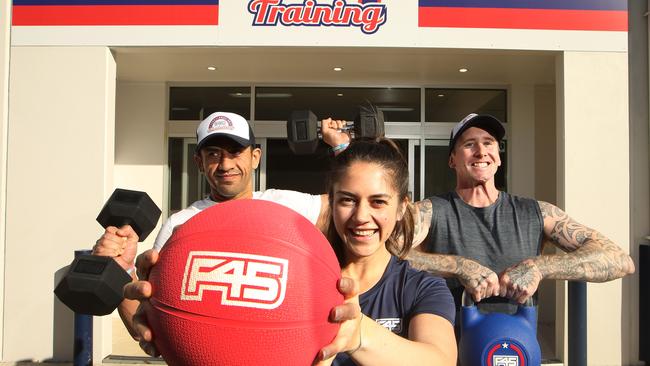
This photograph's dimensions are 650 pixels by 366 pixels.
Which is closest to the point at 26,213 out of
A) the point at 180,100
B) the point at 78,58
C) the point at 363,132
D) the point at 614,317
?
the point at 78,58

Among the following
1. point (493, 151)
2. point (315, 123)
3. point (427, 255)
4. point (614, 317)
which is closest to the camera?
point (427, 255)

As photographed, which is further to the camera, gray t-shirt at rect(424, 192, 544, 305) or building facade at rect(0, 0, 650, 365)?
building facade at rect(0, 0, 650, 365)

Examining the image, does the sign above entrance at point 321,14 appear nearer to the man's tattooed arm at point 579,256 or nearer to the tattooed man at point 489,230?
the tattooed man at point 489,230

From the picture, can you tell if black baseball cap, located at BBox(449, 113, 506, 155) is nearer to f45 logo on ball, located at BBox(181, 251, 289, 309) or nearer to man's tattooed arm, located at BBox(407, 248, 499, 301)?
man's tattooed arm, located at BBox(407, 248, 499, 301)

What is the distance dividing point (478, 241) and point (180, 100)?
6.17m

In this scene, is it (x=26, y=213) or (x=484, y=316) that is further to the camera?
(x=26, y=213)

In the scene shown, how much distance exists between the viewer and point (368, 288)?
5.97ft

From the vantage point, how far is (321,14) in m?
5.55

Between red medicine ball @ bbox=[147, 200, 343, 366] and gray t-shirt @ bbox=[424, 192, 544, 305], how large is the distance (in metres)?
1.22

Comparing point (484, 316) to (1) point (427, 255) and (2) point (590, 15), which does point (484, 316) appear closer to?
(1) point (427, 255)

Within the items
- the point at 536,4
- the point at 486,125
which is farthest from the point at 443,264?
the point at 536,4

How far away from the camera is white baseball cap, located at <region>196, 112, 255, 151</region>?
2.72 metres

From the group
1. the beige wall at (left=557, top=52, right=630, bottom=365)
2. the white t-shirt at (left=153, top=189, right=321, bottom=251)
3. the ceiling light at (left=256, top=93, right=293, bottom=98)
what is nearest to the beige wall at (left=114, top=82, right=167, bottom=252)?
the ceiling light at (left=256, top=93, right=293, bottom=98)

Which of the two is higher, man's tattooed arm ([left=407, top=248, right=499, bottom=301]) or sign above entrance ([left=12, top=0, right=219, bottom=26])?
sign above entrance ([left=12, top=0, right=219, bottom=26])
